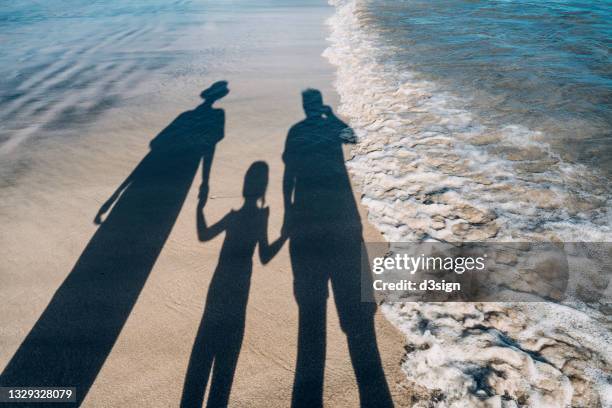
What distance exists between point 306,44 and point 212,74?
4.60 metres

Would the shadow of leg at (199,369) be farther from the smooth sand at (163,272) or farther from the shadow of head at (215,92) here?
the shadow of head at (215,92)

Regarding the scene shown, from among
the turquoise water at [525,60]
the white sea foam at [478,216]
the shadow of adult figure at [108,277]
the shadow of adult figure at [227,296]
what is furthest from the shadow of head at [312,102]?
the turquoise water at [525,60]

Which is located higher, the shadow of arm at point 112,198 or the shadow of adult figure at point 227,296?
the shadow of arm at point 112,198

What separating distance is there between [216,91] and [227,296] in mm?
6787

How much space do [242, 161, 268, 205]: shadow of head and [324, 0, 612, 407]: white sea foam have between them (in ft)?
5.00

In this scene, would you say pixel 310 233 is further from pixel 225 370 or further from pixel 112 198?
pixel 112 198

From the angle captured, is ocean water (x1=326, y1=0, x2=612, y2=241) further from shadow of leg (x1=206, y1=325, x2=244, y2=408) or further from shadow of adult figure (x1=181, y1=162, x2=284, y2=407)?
shadow of leg (x1=206, y1=325, x2=244, y2=408)

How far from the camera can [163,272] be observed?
12.0ft

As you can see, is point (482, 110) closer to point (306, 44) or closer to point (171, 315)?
point (171, 315)

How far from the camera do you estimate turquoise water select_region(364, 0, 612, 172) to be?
19.6ft

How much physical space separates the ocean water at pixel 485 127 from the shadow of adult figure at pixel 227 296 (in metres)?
1.66

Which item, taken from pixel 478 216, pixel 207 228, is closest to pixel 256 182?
pixel 207 228

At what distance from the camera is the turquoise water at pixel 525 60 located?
598cm

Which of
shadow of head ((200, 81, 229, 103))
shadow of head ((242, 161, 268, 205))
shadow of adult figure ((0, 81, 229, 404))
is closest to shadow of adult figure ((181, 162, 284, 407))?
shadow of head ((242, 161, 268, 205))
